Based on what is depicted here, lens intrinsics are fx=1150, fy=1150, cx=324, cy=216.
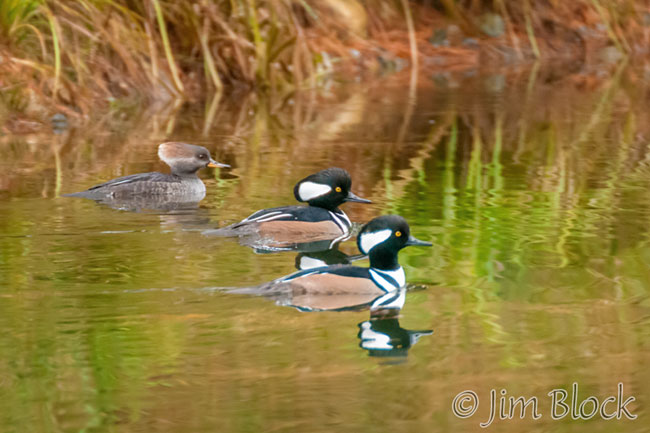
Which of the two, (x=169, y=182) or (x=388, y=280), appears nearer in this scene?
(x=388, y=280)

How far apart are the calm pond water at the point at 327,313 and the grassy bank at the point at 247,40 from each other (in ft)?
5.46

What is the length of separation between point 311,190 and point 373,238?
2025 mm

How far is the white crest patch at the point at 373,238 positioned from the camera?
6493mm

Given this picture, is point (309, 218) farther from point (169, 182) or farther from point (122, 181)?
point (122, 181)

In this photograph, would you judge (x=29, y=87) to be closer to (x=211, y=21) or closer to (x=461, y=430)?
(x=211, y=21)

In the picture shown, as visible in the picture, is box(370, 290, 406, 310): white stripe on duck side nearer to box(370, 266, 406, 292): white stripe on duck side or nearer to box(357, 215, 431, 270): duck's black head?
box(370, 266, 406, 292): white stripe on duck side

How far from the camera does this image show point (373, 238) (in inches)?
257

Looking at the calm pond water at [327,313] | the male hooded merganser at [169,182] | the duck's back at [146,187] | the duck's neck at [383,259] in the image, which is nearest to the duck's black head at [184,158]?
the male hooded merganser at [169,182]

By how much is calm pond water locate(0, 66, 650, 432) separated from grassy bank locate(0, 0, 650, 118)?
5.46ft

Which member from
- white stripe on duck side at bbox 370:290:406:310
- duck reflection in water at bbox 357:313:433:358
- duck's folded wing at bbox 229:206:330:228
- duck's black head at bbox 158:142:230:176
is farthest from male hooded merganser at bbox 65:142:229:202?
duck reflection in water at bbox 357:313:433:358

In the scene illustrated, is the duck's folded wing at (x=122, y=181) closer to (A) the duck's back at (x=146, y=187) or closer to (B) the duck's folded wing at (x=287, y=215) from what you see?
(A) the duck's back at (x=146, y=187)

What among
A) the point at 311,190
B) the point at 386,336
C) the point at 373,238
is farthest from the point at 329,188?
the point at 386,336

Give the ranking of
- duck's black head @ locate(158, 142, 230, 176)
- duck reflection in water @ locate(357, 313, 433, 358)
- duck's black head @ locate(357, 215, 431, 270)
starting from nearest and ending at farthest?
duck reflection in water @ locate(357, 313, 433, 358) < duck's black head @ locate(357, 215, 431, 270) < duck's black head @ locate(158, 142, 230, 176)

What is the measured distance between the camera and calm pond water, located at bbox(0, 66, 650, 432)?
476 cm
